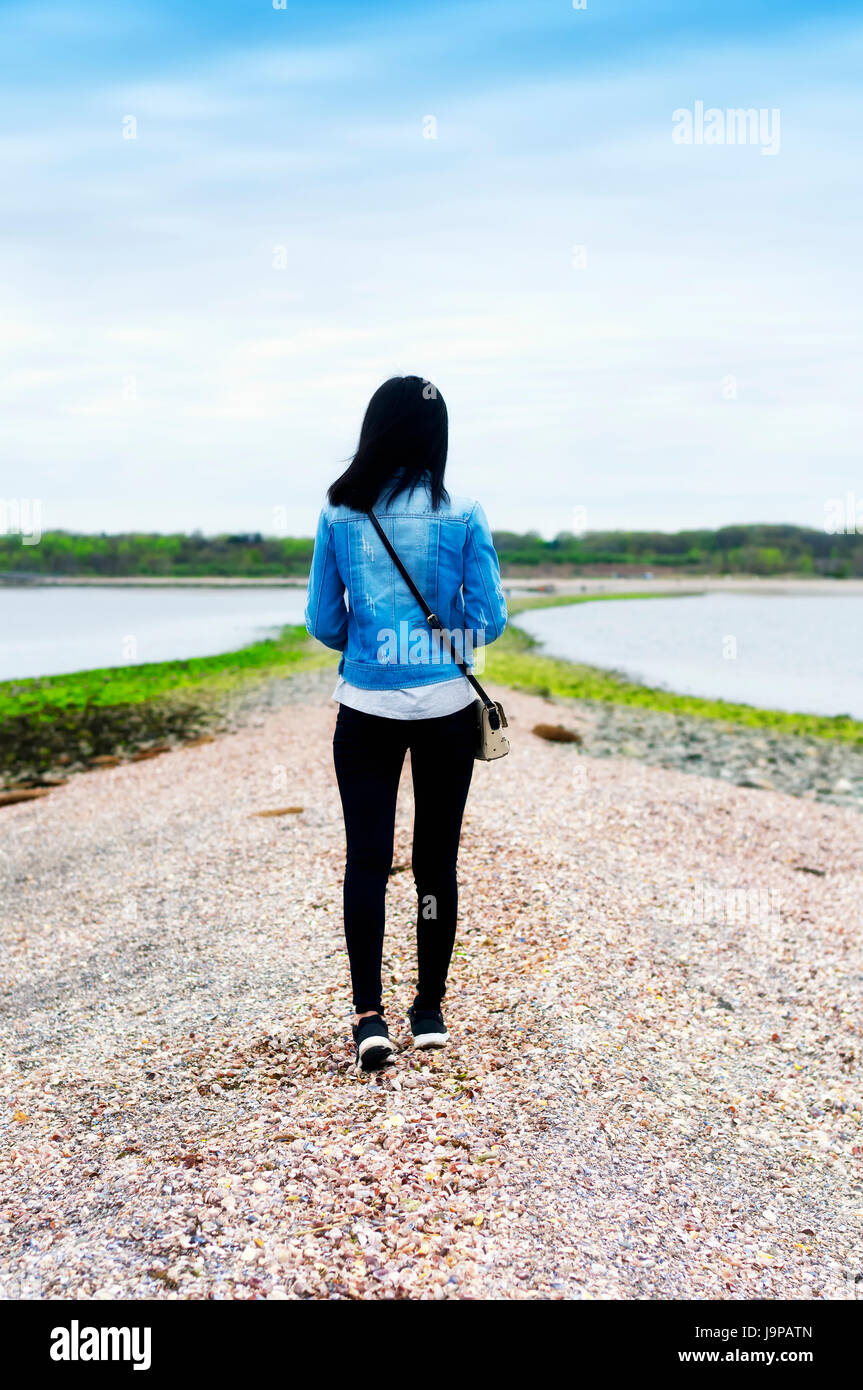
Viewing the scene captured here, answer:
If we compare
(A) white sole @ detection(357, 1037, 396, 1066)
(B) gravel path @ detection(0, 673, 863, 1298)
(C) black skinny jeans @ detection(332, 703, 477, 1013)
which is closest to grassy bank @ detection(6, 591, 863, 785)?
(B) gravel path @ detection(0, 673, 863, 1298)

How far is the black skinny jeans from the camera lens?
328 cm

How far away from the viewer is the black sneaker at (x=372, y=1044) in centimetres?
357

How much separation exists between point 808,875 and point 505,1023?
177 inches

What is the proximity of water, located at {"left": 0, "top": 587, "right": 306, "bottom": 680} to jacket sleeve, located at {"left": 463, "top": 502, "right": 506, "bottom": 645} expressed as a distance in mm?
24935

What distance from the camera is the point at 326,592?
11.0ft

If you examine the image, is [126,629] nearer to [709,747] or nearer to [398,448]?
[709,747]

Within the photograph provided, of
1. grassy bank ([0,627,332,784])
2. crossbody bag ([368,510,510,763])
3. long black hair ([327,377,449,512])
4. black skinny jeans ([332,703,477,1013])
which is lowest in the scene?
grassy bank ([0,627,332,784])

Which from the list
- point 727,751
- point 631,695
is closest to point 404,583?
point 727,751

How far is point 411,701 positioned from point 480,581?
0.48 metres

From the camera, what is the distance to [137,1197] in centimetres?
301

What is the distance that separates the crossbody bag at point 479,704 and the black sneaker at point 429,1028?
114 centimetres
